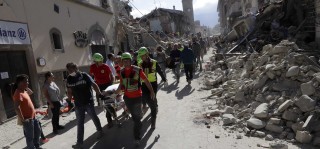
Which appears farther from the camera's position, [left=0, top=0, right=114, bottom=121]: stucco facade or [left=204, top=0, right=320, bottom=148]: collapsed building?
[left=0, top=0, right=114, bottom=121]: stucco facade

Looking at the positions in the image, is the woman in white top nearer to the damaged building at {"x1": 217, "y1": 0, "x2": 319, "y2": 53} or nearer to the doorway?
the doorway

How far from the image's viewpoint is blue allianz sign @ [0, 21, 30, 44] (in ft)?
32.1

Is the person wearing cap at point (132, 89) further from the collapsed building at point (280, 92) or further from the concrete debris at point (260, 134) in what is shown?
the concrete debris at point (260, 134)

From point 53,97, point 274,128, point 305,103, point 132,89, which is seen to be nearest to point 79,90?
point 132,89

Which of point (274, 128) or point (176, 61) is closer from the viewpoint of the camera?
point (274, 128)

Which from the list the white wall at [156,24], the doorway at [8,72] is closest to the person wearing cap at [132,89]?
the doorway at [8,72]

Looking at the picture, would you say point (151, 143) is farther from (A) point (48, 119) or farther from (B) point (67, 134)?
(A) point (48, 119)

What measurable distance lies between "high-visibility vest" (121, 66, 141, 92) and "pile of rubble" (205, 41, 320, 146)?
226cm

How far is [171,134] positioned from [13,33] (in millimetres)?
7288

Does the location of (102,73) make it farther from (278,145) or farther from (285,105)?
(278,145)

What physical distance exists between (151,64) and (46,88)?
2.72 m

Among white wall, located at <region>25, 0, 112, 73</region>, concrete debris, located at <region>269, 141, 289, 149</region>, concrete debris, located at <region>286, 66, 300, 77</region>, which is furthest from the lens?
white wall, located at <region>25, 0, 112, 73</region>

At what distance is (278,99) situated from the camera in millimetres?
6559

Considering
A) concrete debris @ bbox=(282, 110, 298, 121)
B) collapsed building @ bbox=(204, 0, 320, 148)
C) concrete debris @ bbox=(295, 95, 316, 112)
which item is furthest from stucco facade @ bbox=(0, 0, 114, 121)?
concrete debris @ bbox=(295, 95, 316, 112)
